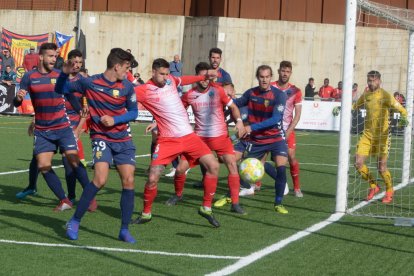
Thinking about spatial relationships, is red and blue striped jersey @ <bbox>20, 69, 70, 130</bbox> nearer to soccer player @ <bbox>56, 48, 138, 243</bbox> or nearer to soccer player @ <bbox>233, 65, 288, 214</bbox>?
soccer player @ <bbox>56, 48, 138, 243</bbox>

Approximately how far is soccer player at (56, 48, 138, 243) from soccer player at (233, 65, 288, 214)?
2997mm

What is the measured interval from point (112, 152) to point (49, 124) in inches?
90.0

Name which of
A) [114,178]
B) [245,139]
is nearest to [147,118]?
[114,178]

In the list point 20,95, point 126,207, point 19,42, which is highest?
point 19,42

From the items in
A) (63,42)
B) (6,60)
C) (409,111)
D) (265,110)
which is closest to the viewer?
(265,110)

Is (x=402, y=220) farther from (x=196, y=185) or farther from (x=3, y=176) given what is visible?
(x=3, y=176)

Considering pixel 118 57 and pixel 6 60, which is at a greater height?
pixel 6 60

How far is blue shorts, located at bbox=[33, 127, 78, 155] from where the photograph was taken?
12141 mm

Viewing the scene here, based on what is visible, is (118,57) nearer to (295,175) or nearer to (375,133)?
(295,175)

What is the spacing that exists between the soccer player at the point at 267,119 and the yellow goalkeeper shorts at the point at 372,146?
1.83 m

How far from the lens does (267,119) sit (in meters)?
12.9

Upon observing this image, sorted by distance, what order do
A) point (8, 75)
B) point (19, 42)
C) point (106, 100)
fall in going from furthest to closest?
point (19, 42)
point (8, 75)
point (106, 100)

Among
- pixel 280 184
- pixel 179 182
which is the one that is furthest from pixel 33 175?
pixel 280 184

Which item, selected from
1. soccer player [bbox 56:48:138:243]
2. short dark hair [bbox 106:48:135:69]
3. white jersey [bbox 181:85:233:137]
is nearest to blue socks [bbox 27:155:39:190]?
white jersey [bbox 181:85:233:137]
